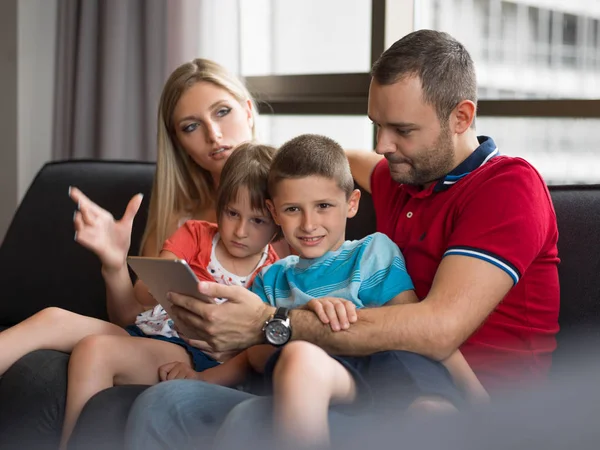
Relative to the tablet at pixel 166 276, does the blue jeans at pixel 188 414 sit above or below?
below

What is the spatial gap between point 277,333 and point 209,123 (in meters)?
0.88

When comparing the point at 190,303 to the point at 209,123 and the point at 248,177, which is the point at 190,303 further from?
the point at 209,123

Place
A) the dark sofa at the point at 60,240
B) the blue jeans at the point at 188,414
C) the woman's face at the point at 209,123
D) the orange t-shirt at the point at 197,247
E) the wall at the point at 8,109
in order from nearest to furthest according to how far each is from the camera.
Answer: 1. the blue jeans at the point at 188,414
2. the orange t-shirt at the point at 197,247
3. the woman's face at the point at 209,123
4. the dark sofa at the point at 60,240
5. the wall at the point at 8,109

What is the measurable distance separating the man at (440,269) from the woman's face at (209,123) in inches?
24.6

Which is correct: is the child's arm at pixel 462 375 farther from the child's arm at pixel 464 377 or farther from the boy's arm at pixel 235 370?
the boy's arm at pixel 235 370

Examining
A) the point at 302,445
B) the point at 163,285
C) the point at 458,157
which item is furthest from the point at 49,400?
the point at 458,157

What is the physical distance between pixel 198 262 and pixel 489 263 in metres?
0.81

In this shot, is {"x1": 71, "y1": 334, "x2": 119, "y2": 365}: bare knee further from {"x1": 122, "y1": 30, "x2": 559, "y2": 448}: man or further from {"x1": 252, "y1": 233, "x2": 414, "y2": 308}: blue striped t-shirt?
{"x1": 252, "y1": 233, "x2": 414, "y2": 308}: blue striped t-shirt

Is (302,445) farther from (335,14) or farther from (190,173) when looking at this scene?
(335,14)

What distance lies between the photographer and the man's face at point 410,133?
1795 mm

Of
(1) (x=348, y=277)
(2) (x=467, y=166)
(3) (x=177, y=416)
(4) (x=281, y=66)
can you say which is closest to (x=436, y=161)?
(2) (x=467, y=166)

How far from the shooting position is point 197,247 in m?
2.18

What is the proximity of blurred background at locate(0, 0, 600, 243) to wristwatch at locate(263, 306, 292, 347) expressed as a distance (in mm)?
1453

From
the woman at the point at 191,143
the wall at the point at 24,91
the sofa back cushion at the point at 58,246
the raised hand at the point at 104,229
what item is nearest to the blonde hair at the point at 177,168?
the woman at the point at 191,143
